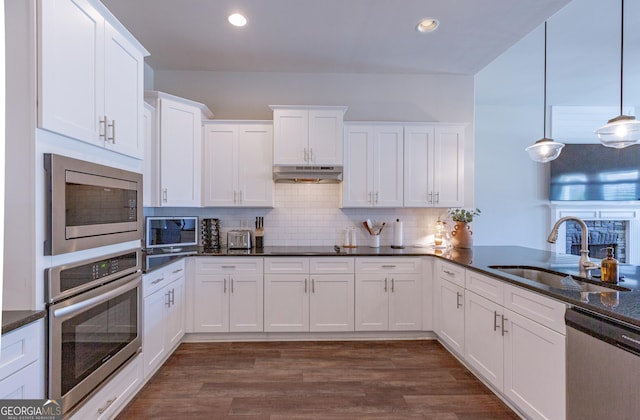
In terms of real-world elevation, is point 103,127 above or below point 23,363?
above

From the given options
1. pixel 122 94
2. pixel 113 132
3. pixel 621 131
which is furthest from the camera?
pixel 621 131

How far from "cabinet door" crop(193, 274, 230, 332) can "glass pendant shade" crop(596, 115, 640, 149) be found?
3349mm

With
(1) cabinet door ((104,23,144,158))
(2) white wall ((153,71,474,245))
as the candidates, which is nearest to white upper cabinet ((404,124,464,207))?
(2) white wall ((153,71,474,245))

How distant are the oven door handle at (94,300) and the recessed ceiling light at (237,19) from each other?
220 centimetres

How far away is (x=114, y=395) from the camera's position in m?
1.98

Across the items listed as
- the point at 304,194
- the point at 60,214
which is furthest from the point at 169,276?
the point at 304,194

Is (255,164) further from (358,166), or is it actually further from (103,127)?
(103,127)

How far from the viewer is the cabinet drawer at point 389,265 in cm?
329

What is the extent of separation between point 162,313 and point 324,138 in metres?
2.26

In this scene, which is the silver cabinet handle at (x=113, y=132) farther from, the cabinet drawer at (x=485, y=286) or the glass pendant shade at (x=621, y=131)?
the glass pendant shade at (x=621, y=131)

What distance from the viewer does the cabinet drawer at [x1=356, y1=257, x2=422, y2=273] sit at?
3293mm

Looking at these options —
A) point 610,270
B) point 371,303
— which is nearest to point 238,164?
point 371,303

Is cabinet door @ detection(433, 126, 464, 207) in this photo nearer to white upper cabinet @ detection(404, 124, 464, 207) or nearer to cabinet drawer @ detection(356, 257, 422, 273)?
white upper cabinet @ detection(404, 124, 464, 207)

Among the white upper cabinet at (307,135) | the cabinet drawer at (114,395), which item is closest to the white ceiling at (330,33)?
the white upper cabinet at (307,135)
